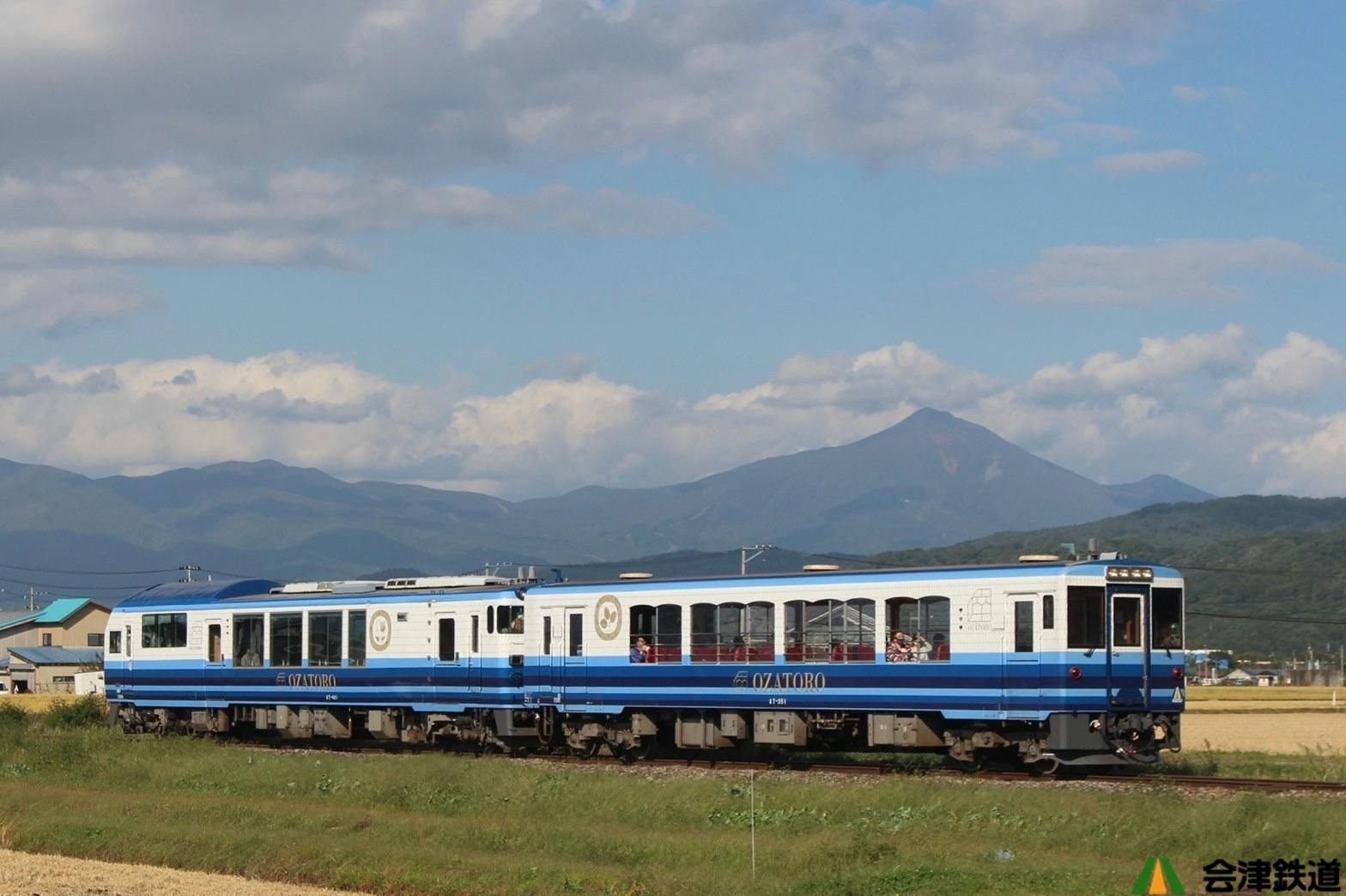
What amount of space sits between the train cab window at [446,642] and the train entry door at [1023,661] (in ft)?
50.1

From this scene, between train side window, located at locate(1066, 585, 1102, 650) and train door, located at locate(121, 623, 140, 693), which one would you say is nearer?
train side window, located at locate(1066, 585, 1102, 650)

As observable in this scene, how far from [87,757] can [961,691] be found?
21.4 meters

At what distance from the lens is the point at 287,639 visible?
4728cm

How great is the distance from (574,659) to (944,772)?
9.83 m

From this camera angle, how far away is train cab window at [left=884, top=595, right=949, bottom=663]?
1322 inches

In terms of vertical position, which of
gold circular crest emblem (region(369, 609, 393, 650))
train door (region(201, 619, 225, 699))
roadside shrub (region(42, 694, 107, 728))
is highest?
gold circular crest emblem (region(369, 609, 393, 650))

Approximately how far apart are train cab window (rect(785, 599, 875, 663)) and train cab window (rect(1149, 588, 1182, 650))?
5359 millimetres

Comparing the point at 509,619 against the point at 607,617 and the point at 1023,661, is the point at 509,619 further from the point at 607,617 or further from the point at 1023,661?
the point at 1023,661

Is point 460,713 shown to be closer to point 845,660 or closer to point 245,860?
point 845,660

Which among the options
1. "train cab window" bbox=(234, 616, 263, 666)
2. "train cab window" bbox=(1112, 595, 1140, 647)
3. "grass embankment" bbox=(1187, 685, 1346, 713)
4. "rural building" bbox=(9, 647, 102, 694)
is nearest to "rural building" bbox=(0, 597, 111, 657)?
"rural building" bbox=(9, 647, 102, 694)

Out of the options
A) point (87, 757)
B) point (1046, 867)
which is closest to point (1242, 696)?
point (87, 757)

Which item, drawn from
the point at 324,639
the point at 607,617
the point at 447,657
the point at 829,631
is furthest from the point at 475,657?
the point at 829,631

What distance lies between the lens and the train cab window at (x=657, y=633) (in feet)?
125

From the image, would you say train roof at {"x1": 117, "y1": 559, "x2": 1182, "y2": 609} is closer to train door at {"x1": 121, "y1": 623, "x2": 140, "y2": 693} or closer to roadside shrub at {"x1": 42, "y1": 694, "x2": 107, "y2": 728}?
train door at {"x1": 121, "y1": 623, "x2": 140, "y2": 693}
